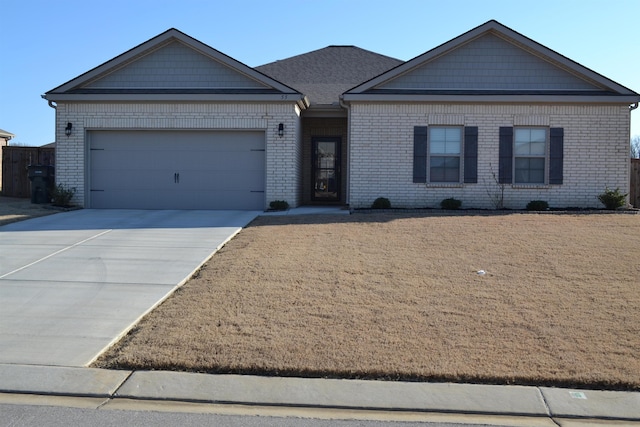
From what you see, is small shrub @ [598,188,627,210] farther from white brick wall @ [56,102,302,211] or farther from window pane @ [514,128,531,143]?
white brick wall @ [56,102,302,211]

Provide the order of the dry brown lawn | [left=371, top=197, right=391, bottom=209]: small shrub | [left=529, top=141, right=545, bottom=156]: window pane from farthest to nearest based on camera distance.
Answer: [left=529, top=141, right=545, bottom=156]: window pane < [left=371, top=197, right=391, bottom=209]: small shrub < the dry brown lawn

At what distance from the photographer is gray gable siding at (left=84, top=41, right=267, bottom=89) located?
16.5 meters

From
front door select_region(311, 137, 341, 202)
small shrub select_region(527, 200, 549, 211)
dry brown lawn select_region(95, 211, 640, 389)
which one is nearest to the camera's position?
Answer: dry brown lawn select_region(95, 211, 640, 389)

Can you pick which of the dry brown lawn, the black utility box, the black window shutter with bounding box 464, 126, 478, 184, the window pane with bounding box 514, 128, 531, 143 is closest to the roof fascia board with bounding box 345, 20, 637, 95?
the window pane with bounding box 514, 128, 531, 143

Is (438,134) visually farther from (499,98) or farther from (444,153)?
(499,98)

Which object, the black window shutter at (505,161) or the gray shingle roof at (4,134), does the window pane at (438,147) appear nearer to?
the black window shutter at (505,161)

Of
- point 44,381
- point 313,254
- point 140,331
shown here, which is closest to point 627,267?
point 313,254

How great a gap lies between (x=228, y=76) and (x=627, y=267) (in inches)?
446

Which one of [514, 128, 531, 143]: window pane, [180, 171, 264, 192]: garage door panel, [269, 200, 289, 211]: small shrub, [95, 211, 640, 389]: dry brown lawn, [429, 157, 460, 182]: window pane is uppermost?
[514, 128, 531, 143]: window pane

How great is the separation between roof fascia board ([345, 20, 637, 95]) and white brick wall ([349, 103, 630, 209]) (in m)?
0.57

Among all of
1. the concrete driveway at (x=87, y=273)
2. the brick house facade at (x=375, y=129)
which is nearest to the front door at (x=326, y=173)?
the brick house facade at (x=375, y=129)

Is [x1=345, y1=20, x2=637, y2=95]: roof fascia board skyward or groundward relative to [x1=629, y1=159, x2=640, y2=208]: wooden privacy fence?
skyward

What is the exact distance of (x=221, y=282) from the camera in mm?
8258

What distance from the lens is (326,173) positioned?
19000mm
